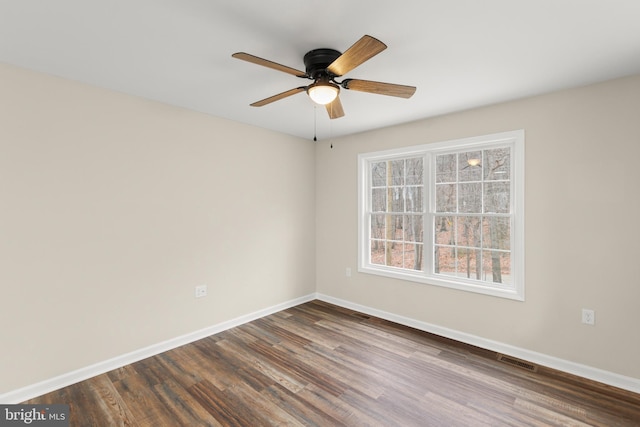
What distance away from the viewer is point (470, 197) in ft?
10.8

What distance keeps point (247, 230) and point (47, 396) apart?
2.23 meters

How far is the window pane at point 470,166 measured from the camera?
3240mm

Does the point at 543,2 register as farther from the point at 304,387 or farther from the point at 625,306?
the point at 304,387

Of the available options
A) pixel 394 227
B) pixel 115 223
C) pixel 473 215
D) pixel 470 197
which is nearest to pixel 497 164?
pixel 470 197

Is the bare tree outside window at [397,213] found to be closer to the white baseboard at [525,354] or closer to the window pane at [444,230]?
the window pane at [444,230]

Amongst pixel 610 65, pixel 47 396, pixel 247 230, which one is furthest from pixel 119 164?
pixel 610 65

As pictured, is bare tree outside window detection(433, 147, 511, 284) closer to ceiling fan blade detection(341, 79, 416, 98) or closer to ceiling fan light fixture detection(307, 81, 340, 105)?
ceiling fan blade detection(341, 79, 416, 98)

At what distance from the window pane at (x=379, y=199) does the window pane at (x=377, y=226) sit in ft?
0.36

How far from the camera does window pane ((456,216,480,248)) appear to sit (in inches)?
129

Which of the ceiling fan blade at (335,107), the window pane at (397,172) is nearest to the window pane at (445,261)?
the window pane at (397,172)

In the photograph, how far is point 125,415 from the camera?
6.79 ft

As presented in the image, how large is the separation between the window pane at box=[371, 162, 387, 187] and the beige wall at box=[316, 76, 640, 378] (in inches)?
36.9

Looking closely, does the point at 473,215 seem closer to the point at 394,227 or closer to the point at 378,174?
the point at 394,227

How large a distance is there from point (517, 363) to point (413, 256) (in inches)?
57.7
